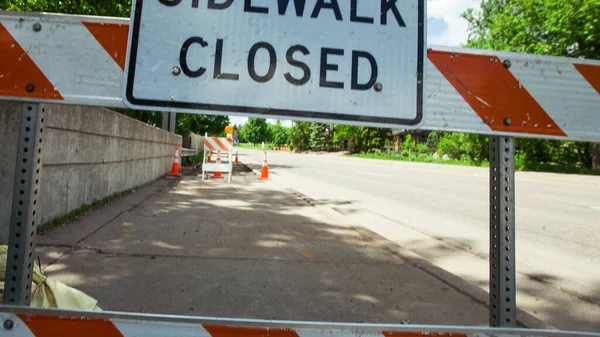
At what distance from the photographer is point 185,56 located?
52.9 inches

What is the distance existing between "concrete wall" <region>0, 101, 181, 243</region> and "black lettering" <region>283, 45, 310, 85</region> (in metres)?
2.02

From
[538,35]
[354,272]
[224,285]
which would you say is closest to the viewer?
[224,285]

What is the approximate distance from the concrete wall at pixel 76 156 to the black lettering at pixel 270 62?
191cm

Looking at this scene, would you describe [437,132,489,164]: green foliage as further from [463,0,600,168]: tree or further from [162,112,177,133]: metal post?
[162,112,177,133]: metal post

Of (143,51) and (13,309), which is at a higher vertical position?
(143,51)

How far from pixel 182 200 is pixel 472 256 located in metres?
5.30

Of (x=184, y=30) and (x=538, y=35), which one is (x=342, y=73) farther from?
(x=538, y=35)

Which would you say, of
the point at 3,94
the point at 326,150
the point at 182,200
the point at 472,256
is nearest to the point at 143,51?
the point at 3,94

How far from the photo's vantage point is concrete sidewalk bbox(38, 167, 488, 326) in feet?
8.83

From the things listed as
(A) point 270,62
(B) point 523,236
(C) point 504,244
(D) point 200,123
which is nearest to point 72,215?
(A) point 270,62

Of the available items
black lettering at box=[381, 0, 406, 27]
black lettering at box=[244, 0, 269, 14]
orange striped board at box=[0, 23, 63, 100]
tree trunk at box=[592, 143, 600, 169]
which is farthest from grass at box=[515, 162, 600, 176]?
orange striped board at box=[0, 23, 63, 100]

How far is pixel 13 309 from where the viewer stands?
1147mm

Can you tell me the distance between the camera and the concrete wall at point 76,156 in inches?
149

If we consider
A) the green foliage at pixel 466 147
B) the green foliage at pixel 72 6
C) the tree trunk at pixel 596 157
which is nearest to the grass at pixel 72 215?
the green foliage at pixel 72 6
